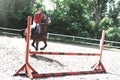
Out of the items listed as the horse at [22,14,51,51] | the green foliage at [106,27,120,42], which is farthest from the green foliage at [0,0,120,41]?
the horse at [22,14,51,51]

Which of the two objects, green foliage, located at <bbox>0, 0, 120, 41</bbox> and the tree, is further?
the tree

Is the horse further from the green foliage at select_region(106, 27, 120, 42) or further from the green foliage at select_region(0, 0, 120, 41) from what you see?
the green foliage at select_region(106, 27, 120, 42)

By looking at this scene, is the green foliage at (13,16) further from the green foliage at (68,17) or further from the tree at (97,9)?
the tree at (97,9)

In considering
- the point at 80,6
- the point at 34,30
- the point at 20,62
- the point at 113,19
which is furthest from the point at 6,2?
the point at 20,62

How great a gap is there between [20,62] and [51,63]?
1340 mm

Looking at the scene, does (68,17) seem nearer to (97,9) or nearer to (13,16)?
(97,9)

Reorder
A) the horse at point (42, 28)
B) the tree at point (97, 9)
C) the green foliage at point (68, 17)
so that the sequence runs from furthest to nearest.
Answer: the tree at point (97, 9)
the green foliage at point (68, 17)
the horse at point (42, 28)

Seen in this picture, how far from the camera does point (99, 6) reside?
37.9 m

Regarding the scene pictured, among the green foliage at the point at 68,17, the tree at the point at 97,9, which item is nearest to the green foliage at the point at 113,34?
the green foliage at the point at 68,17

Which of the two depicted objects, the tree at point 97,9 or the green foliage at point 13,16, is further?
the tree at point 97,9

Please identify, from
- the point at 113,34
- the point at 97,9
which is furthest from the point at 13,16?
the point at 97,9

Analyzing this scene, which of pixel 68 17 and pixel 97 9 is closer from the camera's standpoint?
pixel 68 17

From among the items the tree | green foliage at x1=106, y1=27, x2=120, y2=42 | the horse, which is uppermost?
the tree

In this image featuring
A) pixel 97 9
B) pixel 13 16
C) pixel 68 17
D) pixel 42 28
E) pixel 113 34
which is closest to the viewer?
pixel 42 28
